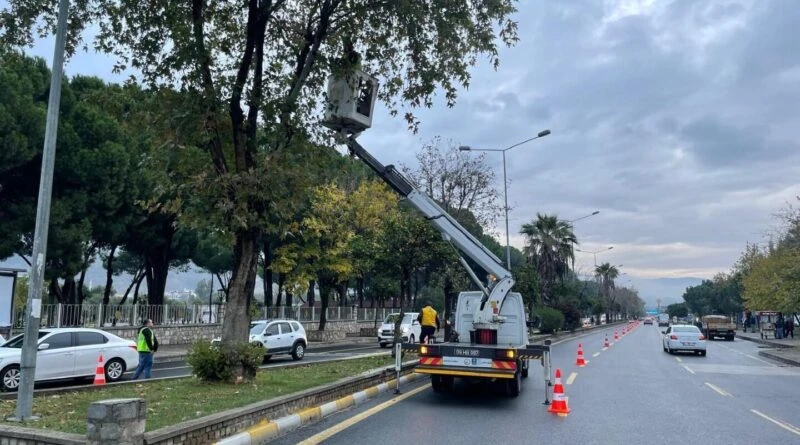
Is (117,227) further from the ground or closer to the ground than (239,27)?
closer to the ground

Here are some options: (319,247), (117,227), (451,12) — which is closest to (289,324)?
(117,227)

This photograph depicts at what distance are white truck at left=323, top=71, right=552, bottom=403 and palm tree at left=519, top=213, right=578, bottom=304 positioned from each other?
35905 millimetres

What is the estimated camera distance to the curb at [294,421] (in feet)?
26.2

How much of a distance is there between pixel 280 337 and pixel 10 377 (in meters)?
11.0

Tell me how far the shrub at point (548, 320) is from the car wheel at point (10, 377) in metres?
35.0

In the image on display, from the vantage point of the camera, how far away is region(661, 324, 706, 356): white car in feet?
95.0

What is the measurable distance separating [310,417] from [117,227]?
2003 centimetres

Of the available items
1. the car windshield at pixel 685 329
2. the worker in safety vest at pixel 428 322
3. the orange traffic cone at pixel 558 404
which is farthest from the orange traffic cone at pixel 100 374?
the car windshield at pixel 685 329

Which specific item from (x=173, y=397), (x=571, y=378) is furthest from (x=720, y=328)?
(x=173, y=397)

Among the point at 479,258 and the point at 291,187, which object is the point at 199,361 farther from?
the point at 479,258

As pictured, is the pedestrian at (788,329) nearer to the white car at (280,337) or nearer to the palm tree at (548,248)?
the palm tree at (548,248)

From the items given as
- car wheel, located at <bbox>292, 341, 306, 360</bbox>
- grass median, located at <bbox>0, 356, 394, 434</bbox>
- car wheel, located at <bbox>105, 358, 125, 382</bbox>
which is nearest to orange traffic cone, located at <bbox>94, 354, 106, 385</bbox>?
car wheel, located at <bbox>105, 358, 125, 382</bbox>

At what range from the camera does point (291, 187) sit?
11719 mm

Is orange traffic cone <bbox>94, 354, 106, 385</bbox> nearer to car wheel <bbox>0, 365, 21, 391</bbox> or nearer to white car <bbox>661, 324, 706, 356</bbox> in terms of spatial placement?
car wheel <bbox>0, 365, 21, 391</bbox>
